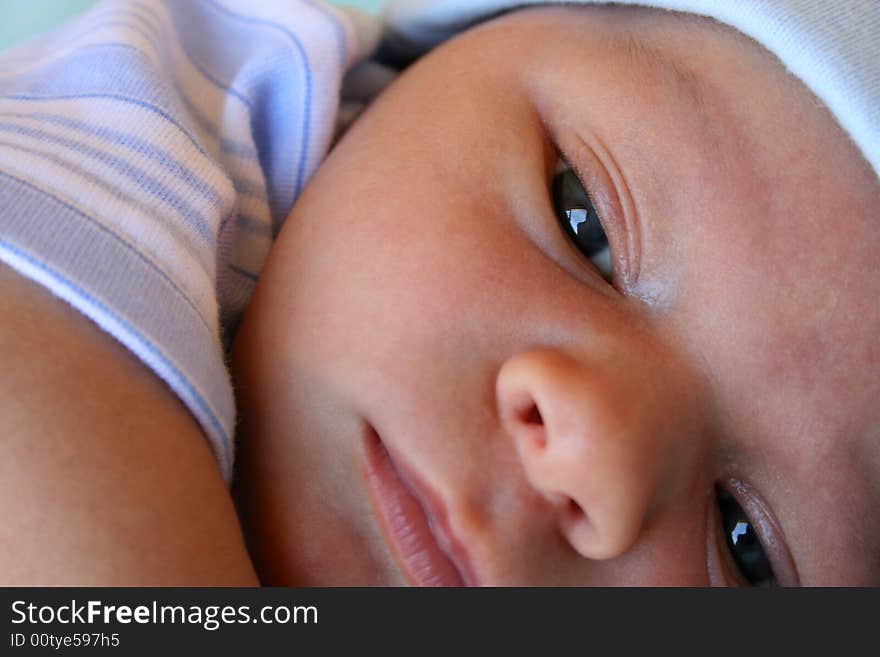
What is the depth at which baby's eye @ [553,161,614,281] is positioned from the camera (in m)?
0.76

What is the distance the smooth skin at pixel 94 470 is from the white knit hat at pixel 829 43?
0.58m

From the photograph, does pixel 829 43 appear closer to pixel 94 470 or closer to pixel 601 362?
pixel 601 362

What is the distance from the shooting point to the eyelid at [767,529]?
2.47 feet

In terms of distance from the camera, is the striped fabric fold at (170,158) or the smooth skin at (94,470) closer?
the smooth skin at (94,470)

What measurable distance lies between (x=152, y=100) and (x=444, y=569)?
51 centimetres

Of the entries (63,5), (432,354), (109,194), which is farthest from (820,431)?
(63,5)

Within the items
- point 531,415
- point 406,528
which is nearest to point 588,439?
point 531,415

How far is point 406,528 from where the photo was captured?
2.27 feet

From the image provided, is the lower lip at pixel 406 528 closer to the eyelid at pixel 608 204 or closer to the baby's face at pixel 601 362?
the baby's face at pixel 601 362

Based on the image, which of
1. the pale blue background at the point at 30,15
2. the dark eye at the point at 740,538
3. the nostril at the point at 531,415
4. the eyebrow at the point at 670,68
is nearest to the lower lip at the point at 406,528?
the nostril at the point at 531,415

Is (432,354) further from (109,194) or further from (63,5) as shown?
(63,5)

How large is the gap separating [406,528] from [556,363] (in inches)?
7.0

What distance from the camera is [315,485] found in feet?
2.38

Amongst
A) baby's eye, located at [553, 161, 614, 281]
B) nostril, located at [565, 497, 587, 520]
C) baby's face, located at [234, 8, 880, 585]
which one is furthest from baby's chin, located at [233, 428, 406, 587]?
baby's eye, located at [553, 161, 614, 281]
